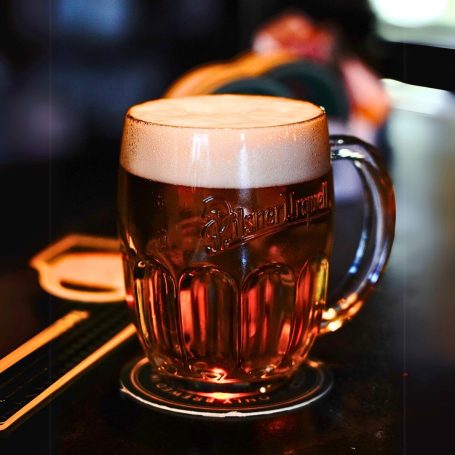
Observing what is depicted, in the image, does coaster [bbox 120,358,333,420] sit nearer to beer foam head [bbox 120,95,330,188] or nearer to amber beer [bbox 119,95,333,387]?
amber beer [bbox 119,95,333,387]

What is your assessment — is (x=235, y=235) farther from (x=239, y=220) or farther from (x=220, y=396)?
(x=220, y=396)

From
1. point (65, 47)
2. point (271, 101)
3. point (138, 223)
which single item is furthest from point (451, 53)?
point (138, 223)

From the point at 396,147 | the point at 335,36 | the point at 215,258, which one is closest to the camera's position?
the point at 215,258

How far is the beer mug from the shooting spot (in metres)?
0.79

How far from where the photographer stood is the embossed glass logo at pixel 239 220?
79 centimetres

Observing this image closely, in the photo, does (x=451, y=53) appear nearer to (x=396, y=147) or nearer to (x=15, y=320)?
(x=396, y=147)

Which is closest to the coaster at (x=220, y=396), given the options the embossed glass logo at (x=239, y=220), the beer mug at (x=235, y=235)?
the beer mug at (x=235, y=235)

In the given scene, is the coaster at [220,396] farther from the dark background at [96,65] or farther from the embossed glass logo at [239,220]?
the dark background at [96,65]

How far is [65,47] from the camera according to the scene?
1.83m

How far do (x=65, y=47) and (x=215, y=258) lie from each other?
110 cm

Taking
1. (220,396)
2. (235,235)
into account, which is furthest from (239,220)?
(220,396)

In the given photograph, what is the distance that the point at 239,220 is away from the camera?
79 cm

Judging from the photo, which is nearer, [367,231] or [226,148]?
[226,148]

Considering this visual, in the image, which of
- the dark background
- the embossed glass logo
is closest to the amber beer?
the embossed glass logo
